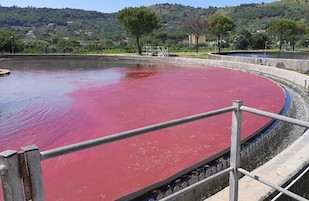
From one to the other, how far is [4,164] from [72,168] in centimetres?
342

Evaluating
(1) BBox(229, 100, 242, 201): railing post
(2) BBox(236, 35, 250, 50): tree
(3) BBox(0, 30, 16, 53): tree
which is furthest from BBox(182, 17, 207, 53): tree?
(1) BBox(229, 100, 242, 201): railing post

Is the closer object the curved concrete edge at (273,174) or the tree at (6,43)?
the curved concrete edge at (273,174)

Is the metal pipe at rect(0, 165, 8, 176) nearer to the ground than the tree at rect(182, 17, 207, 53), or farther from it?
nearer to the ground

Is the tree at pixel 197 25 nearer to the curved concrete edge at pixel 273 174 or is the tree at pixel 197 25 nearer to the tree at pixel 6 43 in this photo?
the tree at pixel 6 43

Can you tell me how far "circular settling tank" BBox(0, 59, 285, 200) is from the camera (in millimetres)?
3971

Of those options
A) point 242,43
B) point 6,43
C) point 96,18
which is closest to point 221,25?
point 242,43

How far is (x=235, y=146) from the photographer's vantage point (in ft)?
5.71

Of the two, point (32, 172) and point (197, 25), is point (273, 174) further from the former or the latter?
point (197, 25)

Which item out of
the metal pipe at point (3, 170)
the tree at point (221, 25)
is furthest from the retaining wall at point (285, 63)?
the metal pipe at point (3, 170)

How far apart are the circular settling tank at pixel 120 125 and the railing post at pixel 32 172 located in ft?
8.22

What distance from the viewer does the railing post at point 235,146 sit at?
1.66 metres

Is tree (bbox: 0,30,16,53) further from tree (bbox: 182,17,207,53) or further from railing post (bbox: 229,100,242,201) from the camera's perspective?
railing post (bbox: 229,100,242,201)

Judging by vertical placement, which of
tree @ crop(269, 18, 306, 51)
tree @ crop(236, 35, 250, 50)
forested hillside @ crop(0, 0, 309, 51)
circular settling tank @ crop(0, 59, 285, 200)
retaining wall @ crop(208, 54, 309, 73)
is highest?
forested hillside @ crop(0, 0, 309, 51)

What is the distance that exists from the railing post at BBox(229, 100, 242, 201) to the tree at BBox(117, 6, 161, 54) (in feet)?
90.8
